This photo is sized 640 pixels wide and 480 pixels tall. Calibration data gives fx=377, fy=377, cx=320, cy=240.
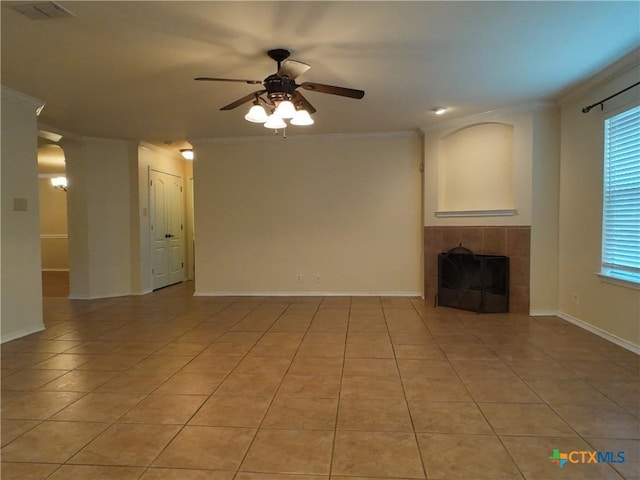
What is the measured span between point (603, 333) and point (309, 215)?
3.84 m

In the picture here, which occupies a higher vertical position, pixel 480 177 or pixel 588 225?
pixel 480 177

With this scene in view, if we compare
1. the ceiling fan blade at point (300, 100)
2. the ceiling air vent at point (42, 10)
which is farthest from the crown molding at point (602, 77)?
the ceiling air vent at point (42, 10)

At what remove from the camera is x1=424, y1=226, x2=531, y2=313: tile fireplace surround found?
4.53 metres

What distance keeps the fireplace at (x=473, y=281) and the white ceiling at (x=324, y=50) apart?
184 cm

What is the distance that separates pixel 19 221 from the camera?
150 inches

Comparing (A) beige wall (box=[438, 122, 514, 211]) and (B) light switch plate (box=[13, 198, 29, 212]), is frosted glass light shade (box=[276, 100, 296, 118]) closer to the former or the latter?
(B) light switch plate (box=[13, 198, 29, 212])

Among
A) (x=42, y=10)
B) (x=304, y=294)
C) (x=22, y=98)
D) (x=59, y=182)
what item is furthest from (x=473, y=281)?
(x=59, y=182)

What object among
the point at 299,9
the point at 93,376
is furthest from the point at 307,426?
the point at 299,9

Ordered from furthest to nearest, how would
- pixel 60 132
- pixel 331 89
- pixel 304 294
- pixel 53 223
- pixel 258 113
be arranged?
pixel 53 223 < pixel 304 294 < pixel 60 132 < pixel 258 113 < pixel 331 89

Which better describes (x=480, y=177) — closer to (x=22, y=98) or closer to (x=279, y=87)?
(x=279, y=87)

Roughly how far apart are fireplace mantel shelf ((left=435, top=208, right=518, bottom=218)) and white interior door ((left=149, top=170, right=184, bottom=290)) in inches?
184

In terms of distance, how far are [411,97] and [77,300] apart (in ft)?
18.2

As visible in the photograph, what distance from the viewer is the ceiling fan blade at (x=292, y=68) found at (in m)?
2.59

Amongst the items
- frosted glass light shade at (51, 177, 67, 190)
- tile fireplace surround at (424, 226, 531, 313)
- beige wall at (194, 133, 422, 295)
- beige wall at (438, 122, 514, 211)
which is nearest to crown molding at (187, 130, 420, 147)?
beige wall at (194, 133, 422, 295)
